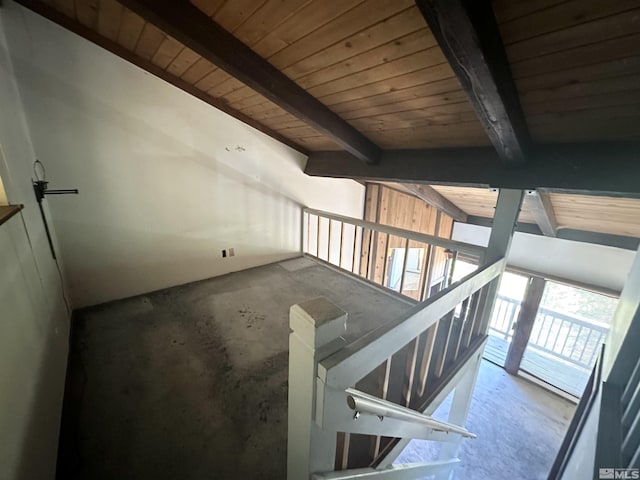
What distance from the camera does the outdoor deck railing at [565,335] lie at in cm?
411

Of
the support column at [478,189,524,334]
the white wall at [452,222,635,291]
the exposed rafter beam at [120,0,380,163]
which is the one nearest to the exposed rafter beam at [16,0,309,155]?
the exposed rafter beam at [120,0,380,163]

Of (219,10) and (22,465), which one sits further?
(219,10)

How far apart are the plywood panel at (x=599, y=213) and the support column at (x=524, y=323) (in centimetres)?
113

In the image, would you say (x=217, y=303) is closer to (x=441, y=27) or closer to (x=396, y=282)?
(x=441, y=27)

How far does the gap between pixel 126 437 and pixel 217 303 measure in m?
1.35

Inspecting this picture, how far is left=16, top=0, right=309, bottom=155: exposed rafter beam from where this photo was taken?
1.88 meters

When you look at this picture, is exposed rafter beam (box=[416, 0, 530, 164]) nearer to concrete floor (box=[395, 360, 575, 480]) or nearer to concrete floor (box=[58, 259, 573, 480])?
concrete floor (box=[58, 259, 573, 480])

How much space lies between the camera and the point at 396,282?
570cm

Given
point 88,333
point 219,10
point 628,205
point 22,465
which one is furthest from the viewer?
point 628,205

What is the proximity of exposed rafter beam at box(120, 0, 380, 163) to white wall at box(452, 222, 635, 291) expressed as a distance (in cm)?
386

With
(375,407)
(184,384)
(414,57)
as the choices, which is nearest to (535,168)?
(414,57)

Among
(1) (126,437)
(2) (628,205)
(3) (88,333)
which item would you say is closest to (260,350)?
(1) (126,437)

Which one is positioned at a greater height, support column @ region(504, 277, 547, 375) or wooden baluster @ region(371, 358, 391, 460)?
wooden baluster @ region(371, 358, 391, 460)

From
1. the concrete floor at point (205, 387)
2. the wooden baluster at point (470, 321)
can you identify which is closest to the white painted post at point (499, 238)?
the wooden baluster at point (470, 321)
